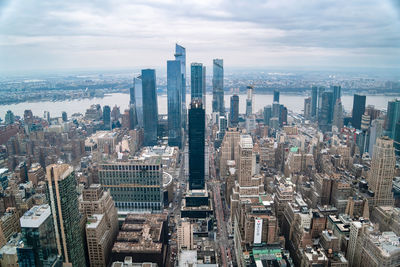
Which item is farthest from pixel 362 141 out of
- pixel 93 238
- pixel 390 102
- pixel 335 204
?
pixel 93 238

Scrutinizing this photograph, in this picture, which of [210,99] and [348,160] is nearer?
[348,160]

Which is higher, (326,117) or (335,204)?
(326,117)

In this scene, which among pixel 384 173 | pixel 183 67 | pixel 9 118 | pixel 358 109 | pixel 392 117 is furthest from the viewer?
pixel 183 67

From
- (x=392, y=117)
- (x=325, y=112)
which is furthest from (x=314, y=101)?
(x=392, y=117)

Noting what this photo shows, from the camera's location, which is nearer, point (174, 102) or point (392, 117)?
point (392, 117)

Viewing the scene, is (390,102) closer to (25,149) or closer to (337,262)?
(337,262)

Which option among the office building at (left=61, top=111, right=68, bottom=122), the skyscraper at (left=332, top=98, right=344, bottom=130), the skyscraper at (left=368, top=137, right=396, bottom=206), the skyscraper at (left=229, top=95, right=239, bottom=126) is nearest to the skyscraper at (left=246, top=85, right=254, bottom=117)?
the skyscraper at (left=229, top=95, right=239, bottom=126)

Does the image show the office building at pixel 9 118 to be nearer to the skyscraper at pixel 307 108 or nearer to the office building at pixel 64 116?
the office building at pixel 64 116

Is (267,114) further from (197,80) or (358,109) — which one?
(358,109)
